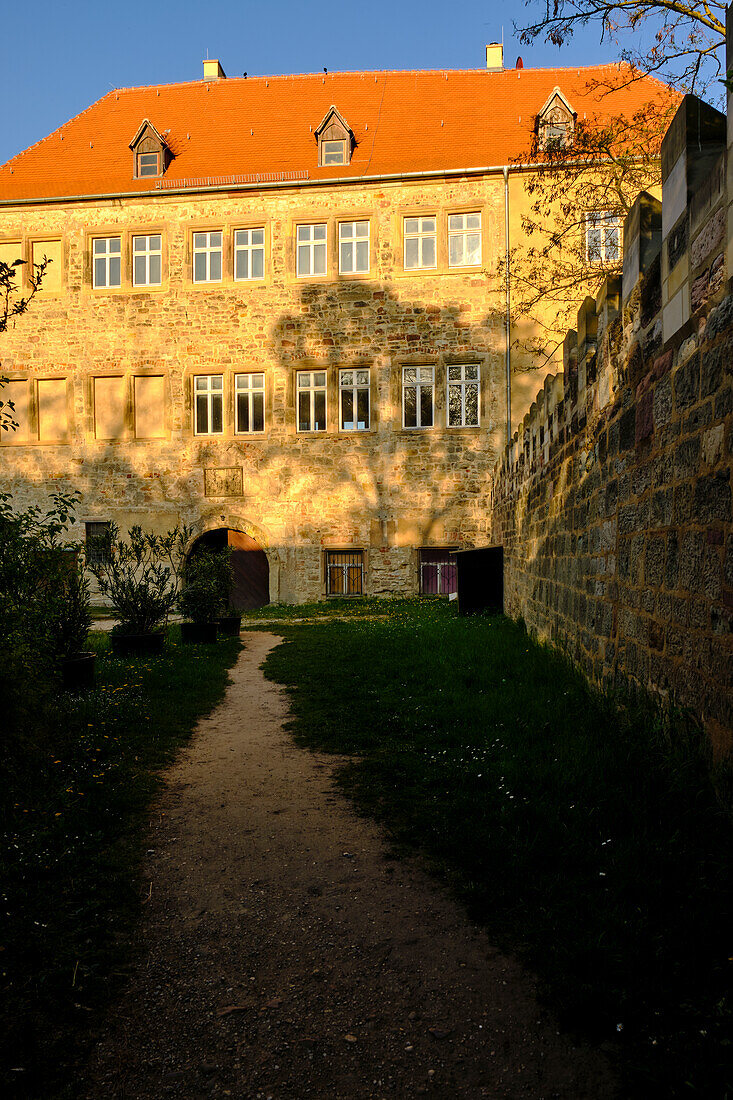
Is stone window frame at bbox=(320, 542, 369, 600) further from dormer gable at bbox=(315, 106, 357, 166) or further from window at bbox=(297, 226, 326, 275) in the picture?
dormer gable at bbox=(315, 106, 357, 166)

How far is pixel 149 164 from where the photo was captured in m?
19.9

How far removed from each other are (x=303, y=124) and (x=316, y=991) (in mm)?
23110

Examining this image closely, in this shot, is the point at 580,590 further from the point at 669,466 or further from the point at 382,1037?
the point at 382,1037

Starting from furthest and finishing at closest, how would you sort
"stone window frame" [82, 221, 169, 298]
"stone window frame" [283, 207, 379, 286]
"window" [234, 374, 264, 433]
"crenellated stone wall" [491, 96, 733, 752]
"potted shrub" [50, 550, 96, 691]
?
"stone window frame" [82, 221, 169, 298], "window" [234, 374, 264, 433], "stone window frame" [283, 207, 379, 286], "potted shrub" [50, 550, 96, 691], "crenellated stone wall" [491, 96, 733, 752]

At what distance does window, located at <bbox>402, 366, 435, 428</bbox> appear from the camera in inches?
715

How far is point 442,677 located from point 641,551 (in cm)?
283

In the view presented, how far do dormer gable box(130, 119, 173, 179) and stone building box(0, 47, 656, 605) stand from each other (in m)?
0.06

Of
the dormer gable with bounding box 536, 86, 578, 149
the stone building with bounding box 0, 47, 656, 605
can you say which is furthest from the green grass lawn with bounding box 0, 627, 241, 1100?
the dormer gable with bounding box 536, 86, 578, 149

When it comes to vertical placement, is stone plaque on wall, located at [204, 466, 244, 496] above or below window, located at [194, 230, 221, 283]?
below

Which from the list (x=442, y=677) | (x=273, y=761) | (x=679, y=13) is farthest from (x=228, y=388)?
(x=273, y=761)

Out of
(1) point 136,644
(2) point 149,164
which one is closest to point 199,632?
(1) point 136,644

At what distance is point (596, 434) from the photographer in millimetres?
5129

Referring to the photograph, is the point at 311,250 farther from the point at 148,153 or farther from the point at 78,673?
the point at 78,673

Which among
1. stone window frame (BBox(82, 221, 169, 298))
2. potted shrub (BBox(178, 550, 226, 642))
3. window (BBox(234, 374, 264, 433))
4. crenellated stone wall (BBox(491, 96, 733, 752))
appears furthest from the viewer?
stone window frame (BBox(82, 221, 169, 298))
